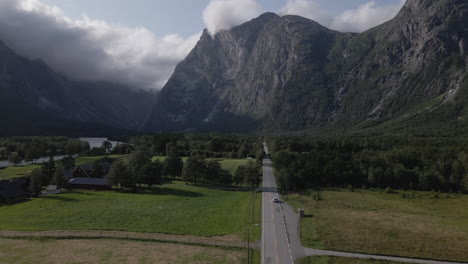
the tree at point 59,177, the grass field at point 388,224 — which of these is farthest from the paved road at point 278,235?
the tree at point 59,177

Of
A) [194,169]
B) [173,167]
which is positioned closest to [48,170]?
[173,167]

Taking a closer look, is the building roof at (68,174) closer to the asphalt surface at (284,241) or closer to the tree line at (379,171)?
the asphalt surface at (284,241)

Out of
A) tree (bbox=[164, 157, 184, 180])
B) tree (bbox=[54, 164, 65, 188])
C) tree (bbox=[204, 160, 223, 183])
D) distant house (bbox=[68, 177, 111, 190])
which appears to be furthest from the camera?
tree (bbox=[164, 157, 184, 180])

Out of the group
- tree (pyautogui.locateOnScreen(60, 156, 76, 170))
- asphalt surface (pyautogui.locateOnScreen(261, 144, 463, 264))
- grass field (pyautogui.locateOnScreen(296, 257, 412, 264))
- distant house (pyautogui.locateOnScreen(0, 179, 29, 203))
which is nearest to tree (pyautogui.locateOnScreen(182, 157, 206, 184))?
asphalt surface (pyautogui.locateOnScreen(261, 144, 463, 264))

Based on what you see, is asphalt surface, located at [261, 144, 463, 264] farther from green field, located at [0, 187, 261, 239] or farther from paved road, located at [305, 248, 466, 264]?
green field, located at [0, 187, 261, 239]

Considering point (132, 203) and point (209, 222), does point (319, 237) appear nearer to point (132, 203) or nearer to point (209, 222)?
point (209, 222)

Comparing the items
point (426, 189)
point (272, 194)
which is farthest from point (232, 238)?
point (426, 189)
